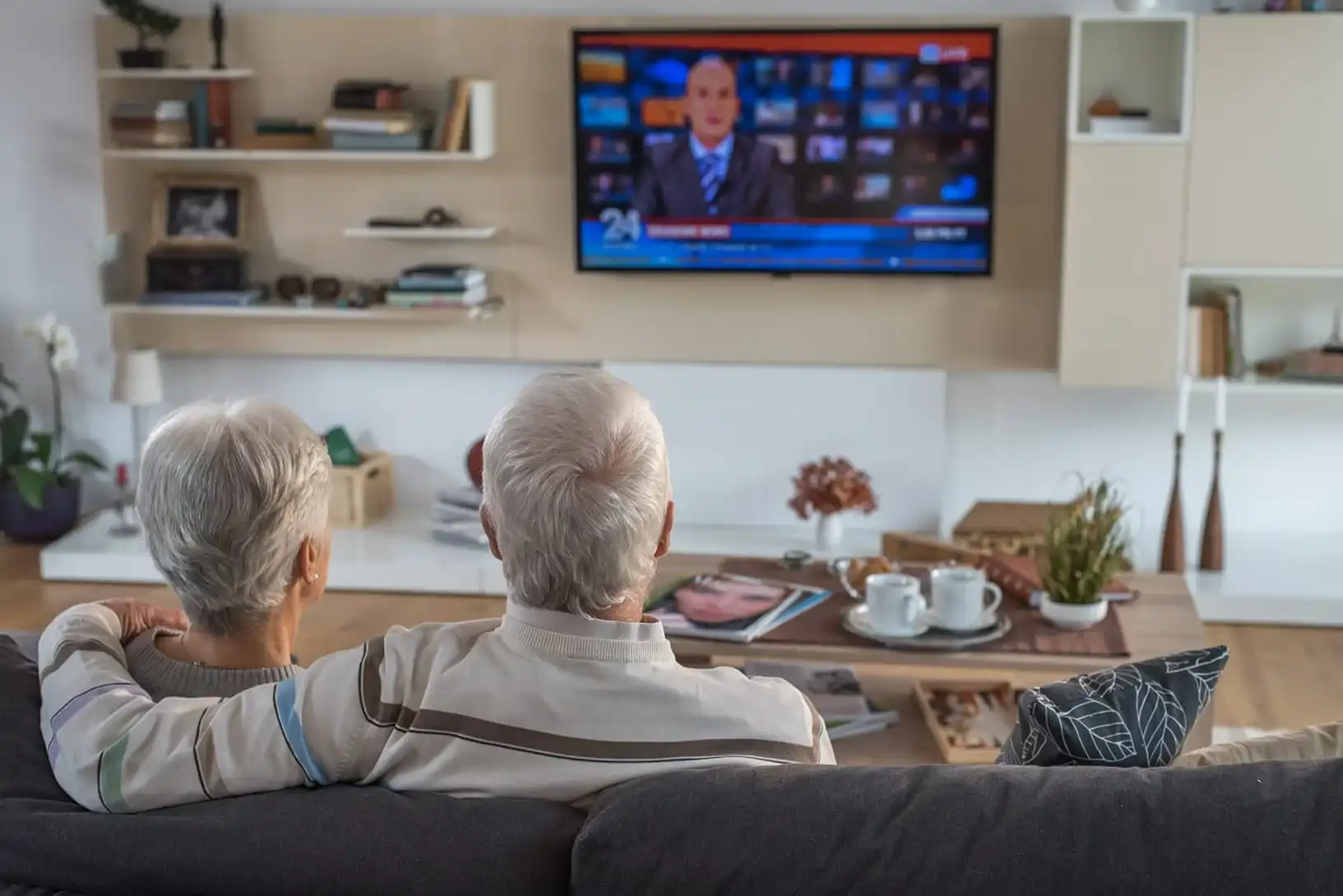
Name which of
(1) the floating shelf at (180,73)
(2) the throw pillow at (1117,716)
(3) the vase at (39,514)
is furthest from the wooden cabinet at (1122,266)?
(3) the vase at (39,514)

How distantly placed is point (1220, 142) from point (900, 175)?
3.10ft

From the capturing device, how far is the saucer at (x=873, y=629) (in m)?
3.30

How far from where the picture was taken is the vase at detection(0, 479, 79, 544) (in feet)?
18.5

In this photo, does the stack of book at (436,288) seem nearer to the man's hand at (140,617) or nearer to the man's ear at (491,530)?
the man's hand at (140,617)

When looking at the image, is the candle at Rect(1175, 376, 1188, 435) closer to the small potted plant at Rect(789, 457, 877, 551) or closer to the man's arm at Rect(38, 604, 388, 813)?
the small potted plant at Rect(789, 457, 877, 551)

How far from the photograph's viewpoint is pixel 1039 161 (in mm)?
5172

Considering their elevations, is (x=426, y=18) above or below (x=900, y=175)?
above

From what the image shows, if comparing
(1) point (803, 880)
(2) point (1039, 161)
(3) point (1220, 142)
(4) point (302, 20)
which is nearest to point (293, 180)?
(4) point (302, 20)

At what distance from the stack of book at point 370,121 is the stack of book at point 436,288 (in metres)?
0.39

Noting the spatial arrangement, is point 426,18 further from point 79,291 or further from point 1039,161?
point 1039,161

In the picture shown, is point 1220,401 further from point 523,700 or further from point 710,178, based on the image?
point 523,700

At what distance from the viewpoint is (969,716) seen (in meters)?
3.46

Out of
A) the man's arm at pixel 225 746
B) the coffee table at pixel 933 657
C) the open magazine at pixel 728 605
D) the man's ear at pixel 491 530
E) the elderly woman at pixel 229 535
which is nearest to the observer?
the man's arm at pixel 225 746

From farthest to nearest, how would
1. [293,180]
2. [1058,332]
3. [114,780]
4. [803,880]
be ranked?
[293,180] < [1058,332] < [114,780] < [803,880]
